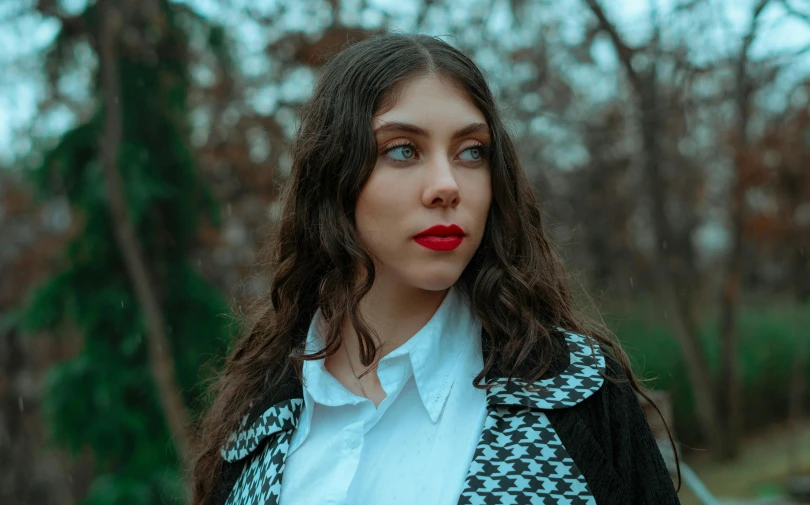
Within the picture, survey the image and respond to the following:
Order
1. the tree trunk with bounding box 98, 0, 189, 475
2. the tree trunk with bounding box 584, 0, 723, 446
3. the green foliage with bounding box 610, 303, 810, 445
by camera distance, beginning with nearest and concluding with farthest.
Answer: the tree trunk with bounding box 98, 0, 189, 475
the tree trunk with bounding box 584, 0, 723, 446
the green foliage with bounding box 610, 303, 810, 445

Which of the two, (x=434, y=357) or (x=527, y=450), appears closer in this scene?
(x=527, y=450)

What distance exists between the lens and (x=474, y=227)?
173 centimetres

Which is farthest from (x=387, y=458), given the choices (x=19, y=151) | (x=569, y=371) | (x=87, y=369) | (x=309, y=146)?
(x=19, y=151)

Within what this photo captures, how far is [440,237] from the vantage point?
1.69 metres

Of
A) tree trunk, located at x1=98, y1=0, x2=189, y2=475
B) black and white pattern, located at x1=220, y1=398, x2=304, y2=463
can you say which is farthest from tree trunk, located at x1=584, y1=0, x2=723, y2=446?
black and white pattern, located at x1=220, y1=398, x2=304, y2=463

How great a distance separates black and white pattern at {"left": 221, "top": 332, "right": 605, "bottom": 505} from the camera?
1.53m

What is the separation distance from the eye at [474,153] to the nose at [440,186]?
0.24 feet

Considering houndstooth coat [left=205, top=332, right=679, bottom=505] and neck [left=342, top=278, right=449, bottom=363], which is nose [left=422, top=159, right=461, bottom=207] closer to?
neck [left=342, top=278, right=449, bottom=363]

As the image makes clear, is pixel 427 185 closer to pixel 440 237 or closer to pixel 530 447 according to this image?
pixel 440 237

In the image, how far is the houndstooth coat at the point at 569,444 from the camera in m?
1.54

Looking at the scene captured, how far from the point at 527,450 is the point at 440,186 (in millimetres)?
522

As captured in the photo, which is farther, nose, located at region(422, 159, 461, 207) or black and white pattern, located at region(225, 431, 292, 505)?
black and white pattern, located at region(225, 431, 292, 505)

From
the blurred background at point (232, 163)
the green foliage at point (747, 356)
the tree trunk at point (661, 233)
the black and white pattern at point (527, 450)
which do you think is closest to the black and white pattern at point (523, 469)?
the black and white pattern at point (527, 450)

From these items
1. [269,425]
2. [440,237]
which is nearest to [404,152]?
[440,237]
